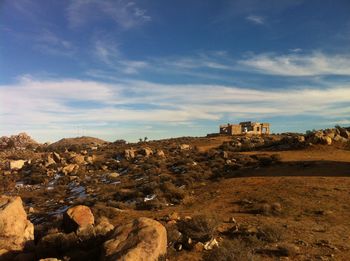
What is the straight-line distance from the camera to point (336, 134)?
32.7 meters

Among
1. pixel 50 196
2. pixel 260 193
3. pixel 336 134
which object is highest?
pixel 336 134

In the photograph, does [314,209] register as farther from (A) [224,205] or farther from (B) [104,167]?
(B) [104,167]

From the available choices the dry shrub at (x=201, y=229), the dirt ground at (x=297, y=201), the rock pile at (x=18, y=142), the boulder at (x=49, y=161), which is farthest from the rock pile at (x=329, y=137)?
the rock pile at (x=18, y=142)

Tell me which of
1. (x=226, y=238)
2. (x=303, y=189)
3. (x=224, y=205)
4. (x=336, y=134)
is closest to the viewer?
(x=226, y=238)

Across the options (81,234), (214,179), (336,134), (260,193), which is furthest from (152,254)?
(336,134)

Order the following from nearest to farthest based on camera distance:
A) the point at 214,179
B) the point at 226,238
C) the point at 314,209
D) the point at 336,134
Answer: the point at 226,238
the point at 314,209
the point at 214,179
the point at 336,134

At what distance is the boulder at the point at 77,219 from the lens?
991 centimetres

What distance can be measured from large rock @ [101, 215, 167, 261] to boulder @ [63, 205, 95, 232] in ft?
7.04

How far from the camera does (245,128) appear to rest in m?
62.9

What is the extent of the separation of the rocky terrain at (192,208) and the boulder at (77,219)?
0.03 meters

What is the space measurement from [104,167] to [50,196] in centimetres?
972

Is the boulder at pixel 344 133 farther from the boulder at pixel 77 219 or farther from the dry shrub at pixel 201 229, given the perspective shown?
the boulder at pixel 77 219

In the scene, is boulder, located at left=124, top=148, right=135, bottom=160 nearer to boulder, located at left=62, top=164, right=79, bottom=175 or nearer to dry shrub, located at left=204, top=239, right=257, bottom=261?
boulder, located at left=62, top=164, right=79, bottom=175

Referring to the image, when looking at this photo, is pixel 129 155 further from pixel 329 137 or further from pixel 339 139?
pixel 339 139
